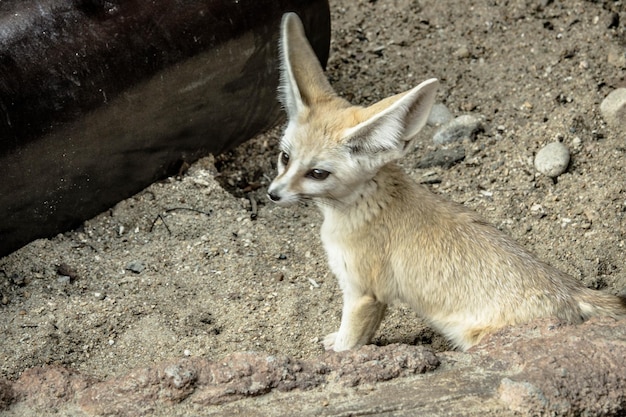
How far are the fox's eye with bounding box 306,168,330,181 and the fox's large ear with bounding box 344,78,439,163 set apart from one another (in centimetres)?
17

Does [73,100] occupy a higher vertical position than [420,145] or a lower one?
higher

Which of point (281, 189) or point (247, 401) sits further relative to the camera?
point (281, 189)

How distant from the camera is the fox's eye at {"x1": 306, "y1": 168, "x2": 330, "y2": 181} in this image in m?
3.84

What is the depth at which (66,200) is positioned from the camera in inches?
192

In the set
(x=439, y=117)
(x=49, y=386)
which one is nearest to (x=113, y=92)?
(x=49, y=386)

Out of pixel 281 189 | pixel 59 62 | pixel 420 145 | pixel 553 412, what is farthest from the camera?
pixel 420 145

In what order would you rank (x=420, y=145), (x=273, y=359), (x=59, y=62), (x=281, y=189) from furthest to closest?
(x=420, y=145) < (x=59, y=62) < (x=281, y=189) < (x=273, y=359)

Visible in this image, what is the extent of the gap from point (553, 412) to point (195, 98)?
10.1 ft

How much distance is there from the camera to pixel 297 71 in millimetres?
4055

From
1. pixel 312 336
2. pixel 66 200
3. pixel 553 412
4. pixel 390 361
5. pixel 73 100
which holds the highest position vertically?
pixel 73 100

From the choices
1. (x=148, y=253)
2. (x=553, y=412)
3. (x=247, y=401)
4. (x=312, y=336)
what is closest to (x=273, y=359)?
(x=247, y=401)

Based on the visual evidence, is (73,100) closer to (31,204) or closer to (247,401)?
(31,204)

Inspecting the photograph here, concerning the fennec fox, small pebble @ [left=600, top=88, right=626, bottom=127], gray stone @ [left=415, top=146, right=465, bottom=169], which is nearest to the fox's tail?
the fennec fox

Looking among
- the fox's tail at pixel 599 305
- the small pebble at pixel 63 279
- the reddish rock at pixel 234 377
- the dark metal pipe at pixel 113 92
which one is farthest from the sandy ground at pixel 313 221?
the reddish rock at pixel 234 377
